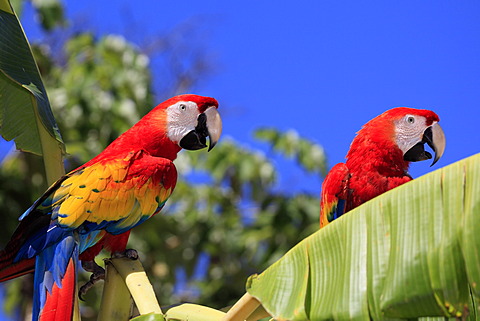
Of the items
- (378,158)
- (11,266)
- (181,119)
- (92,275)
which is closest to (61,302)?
(11,266)

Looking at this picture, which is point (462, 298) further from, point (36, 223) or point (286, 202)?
point (286, 202)

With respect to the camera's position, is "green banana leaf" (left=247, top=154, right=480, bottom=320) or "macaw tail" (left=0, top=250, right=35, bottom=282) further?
"macaw tail" (left=0, top=250, right=35, bottom=282)

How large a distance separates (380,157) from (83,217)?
1.10m

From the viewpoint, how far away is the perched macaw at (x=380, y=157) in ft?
8.21

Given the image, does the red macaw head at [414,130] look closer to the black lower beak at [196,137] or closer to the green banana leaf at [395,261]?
the black lower beak at [196,137]

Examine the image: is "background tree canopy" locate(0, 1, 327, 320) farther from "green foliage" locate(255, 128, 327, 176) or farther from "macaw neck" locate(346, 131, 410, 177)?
"macaw neck" locate(346, 131, 410, 177)

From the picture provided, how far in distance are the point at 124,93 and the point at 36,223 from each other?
143 inches

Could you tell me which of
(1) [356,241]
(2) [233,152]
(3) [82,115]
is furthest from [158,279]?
(1) [356,241]

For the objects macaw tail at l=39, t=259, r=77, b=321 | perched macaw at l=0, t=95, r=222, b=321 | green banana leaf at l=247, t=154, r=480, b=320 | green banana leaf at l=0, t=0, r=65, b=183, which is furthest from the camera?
green banana leaf at l=0, t=0, r=65, b=183

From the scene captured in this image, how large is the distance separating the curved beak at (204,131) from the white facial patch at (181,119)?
0.07 ft

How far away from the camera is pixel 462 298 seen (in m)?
1.30

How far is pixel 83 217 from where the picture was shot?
2.12 m

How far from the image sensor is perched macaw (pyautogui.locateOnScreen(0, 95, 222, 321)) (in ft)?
6.56

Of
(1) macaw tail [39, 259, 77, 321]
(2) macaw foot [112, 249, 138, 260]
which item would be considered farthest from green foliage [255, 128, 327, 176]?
(1) macaw tail [39, 259, 77, 321]
